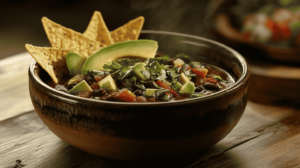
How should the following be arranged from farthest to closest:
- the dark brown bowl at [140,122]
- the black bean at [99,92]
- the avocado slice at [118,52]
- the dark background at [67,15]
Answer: the dark background at [67,15]
the avocado slice at [118,52]
the black bean at [99,92]
the dark brown bowl at [140,122]

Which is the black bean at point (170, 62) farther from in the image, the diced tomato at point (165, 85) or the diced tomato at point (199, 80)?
the diced tomato at point (165, 85)

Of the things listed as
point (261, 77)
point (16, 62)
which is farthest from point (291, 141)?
point (16, 62)

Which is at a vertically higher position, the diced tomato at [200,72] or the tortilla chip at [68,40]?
the tortilla chip at [68,40]

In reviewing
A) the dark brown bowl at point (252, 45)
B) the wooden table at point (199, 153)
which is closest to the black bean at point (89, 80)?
the wooden table at point (199, 153)

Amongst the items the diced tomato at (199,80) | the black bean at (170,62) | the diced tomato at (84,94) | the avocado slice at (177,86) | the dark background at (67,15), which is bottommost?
the dark background at (67,15)

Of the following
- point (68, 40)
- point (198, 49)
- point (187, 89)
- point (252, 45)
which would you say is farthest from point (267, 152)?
point (252, 45)

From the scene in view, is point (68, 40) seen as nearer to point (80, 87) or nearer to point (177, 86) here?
point (80, 87)
